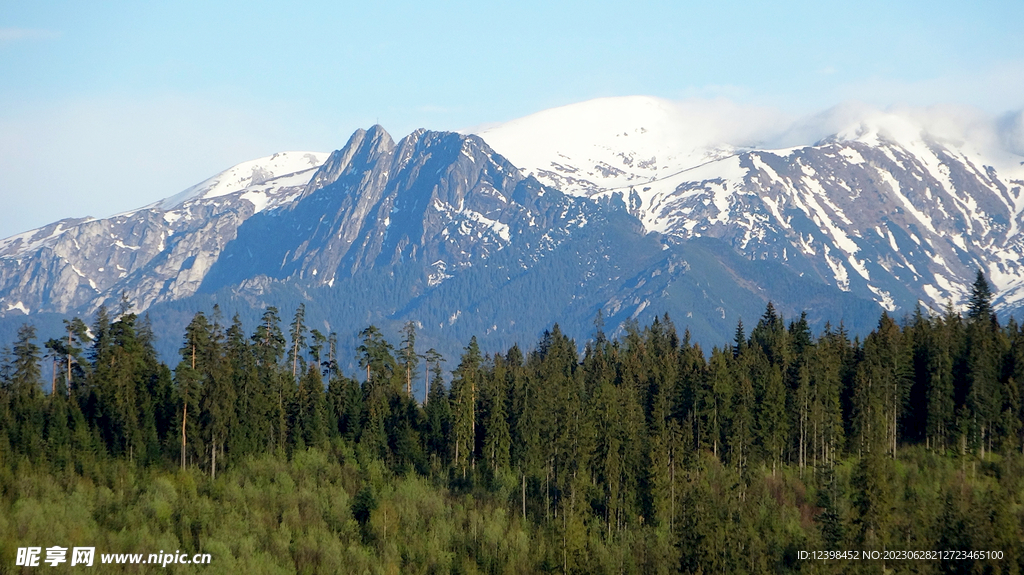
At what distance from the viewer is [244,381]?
355 feet

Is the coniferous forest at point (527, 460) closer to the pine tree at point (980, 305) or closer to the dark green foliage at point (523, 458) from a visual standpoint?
the dark green foliage at point (523, 458)

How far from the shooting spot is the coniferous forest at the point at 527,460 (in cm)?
8869

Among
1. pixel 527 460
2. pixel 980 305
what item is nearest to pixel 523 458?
pixel 527 460

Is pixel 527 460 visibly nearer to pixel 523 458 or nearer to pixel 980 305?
pixel 523 458

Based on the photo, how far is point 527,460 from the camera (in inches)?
4331

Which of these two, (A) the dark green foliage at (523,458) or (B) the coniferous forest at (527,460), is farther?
(A) the dark green foliage at (523,458)

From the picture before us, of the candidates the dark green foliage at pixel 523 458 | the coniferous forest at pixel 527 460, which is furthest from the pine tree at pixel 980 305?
the dark green foliage at pixel 523 458

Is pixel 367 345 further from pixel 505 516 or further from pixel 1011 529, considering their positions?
pixel 1011 529

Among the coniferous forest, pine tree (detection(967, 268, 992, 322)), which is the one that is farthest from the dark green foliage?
pine tree (detection(967, 268, 992, 322))

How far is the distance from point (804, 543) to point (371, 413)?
43003 millimetres

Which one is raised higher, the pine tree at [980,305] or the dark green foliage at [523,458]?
the pine tree at [980,305]

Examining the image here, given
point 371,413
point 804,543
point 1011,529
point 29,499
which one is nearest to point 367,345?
point 371,413

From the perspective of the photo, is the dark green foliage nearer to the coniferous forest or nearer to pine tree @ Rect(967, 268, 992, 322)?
the coniferous forest

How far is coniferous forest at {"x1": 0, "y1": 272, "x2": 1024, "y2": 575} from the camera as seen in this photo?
8869 centimetres
